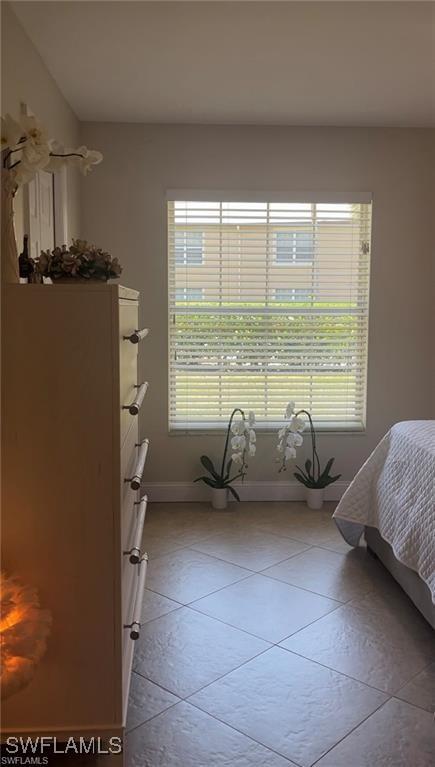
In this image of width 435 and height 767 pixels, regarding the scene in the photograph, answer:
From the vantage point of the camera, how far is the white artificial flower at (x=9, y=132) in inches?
65.6

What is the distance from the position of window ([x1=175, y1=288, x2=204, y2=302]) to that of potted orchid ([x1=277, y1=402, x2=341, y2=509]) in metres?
0.92

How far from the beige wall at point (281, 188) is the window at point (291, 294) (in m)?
0.45

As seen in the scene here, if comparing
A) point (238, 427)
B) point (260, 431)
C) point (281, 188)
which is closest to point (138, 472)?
point (238, 427)

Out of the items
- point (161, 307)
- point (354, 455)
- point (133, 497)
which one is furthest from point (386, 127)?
point (133, 497)

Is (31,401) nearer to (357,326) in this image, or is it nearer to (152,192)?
(152,192)

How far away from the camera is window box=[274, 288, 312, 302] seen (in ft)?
13.3

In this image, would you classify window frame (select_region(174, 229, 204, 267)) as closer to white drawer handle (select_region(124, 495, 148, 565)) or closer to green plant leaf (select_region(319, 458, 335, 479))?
green plant leaf (select_region(319, 458, 335, 479))

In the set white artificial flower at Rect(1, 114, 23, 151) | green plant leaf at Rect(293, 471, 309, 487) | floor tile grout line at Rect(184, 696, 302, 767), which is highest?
white artificial flower at Rect(1, 114, 23, 151)

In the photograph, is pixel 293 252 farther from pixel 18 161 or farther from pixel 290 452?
pixel 18 161

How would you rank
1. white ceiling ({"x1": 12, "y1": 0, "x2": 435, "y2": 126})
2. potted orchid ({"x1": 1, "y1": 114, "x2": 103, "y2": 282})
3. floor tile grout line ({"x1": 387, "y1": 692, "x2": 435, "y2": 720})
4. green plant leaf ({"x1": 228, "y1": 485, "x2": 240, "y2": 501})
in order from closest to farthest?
potted orchid ({"x1": 1, "y1": 114, "x2": 103, "y2": 282}) < floor tile grout line ({"x1": 387, "y1": 692, "x2": 435, "y2": 720}) < white ceiling ({"x1": 12, "y1": 0, "x2": 435, "y2": 126}) < green plant leaf ({"x1": 228, "y1": 485, "x2": 240, "y2": 501})

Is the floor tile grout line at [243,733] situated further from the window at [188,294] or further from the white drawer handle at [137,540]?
the window at [188,294]

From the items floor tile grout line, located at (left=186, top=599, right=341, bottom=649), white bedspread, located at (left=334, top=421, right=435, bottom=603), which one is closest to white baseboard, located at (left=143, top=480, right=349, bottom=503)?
white bedspread, located at (left=334, top=421, right=435, bottom=603)

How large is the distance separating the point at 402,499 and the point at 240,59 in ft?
6.90

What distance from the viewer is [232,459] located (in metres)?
3.98
